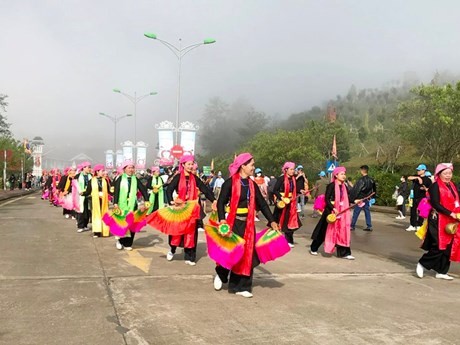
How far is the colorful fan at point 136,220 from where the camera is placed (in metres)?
9.31

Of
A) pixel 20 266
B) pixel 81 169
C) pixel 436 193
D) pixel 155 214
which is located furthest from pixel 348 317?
pixel 81 169

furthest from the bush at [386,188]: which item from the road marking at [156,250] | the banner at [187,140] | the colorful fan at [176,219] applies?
the colorful fan at [176,219]

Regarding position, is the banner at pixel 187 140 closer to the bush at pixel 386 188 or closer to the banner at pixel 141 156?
the bush at pixel 386 188

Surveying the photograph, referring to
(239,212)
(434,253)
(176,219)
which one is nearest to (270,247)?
(239,212)

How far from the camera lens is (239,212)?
20.2 ft

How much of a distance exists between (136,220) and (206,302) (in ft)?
13.5

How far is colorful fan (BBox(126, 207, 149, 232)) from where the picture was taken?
30.5 ft

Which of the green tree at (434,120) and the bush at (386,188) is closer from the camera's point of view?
the bush at (386,188)

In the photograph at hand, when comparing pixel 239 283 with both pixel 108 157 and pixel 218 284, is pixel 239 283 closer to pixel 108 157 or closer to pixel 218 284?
pixel 218 284

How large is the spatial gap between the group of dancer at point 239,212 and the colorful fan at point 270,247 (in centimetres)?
4

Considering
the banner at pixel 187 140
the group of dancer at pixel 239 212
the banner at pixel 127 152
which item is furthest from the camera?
the banner at pixel 127 152

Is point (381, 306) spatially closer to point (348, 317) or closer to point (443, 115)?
point (348, 317)

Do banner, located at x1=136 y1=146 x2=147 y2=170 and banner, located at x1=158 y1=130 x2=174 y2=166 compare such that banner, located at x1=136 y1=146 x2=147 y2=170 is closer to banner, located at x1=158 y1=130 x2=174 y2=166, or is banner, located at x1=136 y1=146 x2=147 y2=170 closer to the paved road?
A: banner, located at x1=158 y1=130 x2=174 y2=166

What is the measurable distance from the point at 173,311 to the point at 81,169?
9.45 m
